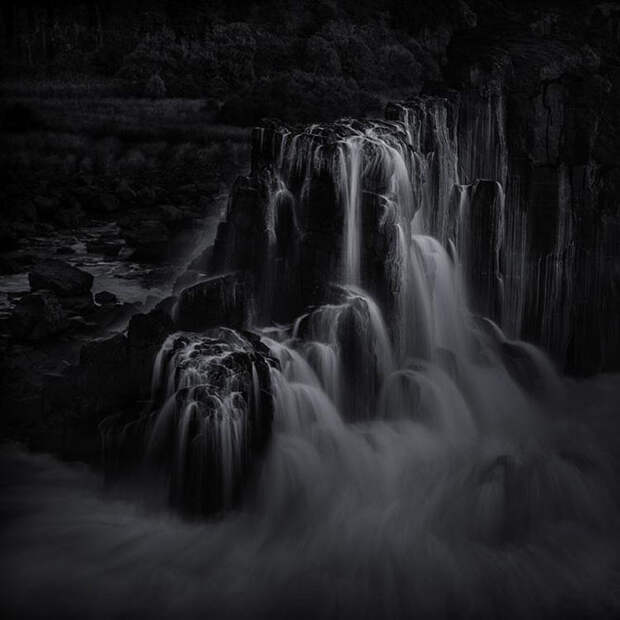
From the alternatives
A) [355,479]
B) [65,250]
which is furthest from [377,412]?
[65,250]

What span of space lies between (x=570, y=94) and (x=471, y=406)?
13729 millimetres

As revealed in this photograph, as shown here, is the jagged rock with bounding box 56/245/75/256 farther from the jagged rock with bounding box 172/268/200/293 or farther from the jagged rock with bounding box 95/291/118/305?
the jagged rock with bounding box 172/268/200/293

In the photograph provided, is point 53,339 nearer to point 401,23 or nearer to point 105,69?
point 105,69

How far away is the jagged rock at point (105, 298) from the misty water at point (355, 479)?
28.4 feet

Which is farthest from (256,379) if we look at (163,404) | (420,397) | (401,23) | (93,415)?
(401,23)

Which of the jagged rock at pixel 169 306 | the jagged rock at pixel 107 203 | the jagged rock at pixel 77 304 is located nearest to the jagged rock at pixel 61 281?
the jagged rock at pixel 77 304

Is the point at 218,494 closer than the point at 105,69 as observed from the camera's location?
Yes

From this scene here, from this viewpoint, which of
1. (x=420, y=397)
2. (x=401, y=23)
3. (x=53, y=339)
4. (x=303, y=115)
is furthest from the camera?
(x=401, y=23)

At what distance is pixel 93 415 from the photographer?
18328 mm

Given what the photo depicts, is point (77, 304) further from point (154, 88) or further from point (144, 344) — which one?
point (154, 88)

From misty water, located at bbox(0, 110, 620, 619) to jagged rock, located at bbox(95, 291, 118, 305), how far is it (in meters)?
8.66

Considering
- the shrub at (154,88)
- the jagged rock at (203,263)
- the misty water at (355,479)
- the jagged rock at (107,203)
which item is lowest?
the misty water at (355,479)

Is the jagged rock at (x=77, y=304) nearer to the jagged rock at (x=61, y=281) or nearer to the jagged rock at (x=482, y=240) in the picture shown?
the jagged rock at (x=61, y=281)

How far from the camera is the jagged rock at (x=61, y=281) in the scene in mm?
27047
